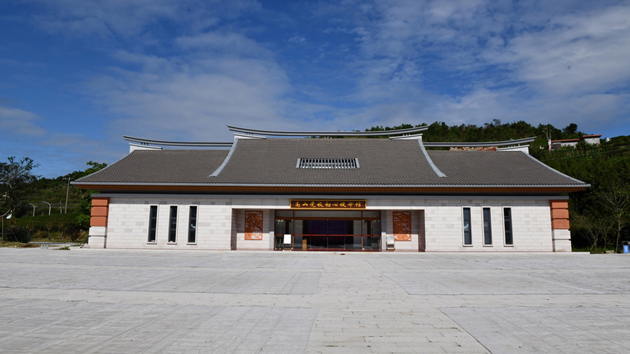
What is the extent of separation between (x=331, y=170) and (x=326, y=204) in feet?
9.28

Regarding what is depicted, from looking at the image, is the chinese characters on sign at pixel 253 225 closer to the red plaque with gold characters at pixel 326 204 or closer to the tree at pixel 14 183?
the red plaque with gold characters at pixel 326 204

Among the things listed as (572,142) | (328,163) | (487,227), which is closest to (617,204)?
(487,227)

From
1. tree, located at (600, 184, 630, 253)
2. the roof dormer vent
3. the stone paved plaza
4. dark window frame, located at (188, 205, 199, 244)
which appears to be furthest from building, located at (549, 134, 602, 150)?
the stone paved plaza

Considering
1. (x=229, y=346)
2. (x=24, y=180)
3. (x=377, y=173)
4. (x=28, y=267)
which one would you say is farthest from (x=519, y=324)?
(x=24, y=180)

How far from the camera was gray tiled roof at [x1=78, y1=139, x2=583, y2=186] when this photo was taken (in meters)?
24.0

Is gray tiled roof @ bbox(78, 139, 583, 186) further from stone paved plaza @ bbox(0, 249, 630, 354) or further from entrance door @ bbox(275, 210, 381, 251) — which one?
stone paved plaza @ bbox(0, 249, 630, 354)

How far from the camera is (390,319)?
6531 mm

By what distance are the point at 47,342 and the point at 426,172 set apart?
2327 centimetres

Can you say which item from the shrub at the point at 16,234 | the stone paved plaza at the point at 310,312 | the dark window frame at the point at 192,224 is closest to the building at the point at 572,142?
the dark window frame at the point at 192,224

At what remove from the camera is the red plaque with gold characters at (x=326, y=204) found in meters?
24.1

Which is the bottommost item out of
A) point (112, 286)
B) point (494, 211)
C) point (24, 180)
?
point (112, 286)

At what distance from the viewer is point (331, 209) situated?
2434 cm

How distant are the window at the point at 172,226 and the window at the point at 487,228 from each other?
20071mm

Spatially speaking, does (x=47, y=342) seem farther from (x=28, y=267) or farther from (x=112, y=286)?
(x=28, y=267)
